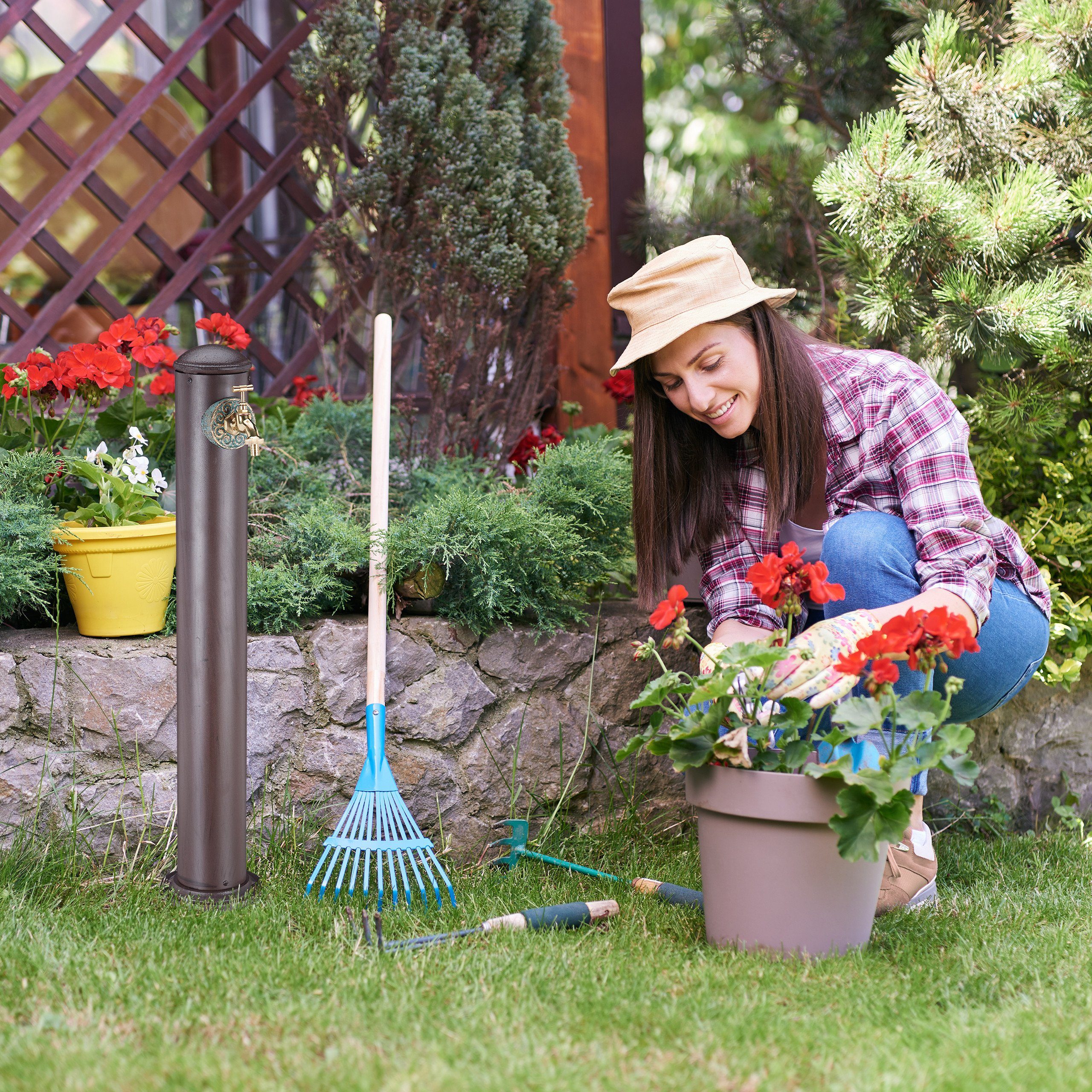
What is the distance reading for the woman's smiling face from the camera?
179 centimetres

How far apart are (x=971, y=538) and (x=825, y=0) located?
2.11m

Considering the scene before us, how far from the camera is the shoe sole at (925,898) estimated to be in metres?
1.83

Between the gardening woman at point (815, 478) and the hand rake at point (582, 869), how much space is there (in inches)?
13.0

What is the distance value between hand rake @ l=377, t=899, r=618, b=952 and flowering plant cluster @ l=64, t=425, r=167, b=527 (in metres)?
0.96

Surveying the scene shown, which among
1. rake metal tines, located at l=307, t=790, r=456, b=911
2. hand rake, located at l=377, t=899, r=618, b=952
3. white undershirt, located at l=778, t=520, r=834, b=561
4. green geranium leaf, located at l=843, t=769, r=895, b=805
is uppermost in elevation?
white undershirt, located at l=778, t=520, r=834, b=561

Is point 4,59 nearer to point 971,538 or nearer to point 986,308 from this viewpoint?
point 986,308

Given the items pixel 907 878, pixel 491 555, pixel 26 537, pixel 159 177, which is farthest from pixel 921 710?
pixel 159 177

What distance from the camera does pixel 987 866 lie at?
2.10 metres

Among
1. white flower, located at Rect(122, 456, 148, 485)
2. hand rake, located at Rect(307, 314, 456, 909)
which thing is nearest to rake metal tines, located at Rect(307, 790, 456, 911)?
hand rake, located at Rect(307, 314, 456, 909)

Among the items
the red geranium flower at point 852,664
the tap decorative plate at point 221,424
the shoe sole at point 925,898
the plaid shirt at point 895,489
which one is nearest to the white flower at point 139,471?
the tap decorative plate at point 221,424

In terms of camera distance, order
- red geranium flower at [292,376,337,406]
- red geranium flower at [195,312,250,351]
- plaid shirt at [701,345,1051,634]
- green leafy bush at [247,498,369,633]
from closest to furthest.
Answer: plaid shirt at [701,345,1051,634]
green leafy bush at [247,498,369,633]
red geranium flower at [195,312,250,351]
red geranium flower at [292,376,337,406]

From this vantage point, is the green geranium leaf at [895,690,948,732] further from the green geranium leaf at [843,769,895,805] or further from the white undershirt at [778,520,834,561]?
the white undershirt at [778,520,834,561]

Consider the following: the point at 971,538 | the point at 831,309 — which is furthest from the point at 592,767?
the point at 831,309

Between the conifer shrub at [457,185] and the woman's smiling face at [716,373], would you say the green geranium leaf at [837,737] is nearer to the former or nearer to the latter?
the woman's smiling face at [716,373]
